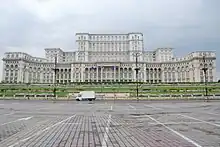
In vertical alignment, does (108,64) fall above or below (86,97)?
above

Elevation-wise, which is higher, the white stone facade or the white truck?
the white stone facade

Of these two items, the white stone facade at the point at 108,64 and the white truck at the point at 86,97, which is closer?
the white truck at the point at 86,97

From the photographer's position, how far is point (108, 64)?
143 meters

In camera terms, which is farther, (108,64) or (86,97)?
(108,64)

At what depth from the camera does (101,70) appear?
14562cm

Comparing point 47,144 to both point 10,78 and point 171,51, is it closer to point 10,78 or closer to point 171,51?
Answer: point 10,78

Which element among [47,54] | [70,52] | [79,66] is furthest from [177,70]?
[47,54]

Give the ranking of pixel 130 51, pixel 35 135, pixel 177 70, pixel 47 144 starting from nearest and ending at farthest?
pixel 47 144, pixel 35 135, pixel 177 70, pixel 130 51

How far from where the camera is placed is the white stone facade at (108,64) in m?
138

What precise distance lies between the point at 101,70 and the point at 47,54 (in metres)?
53.0

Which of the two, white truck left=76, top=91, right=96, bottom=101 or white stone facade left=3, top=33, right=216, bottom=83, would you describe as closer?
white truck left=76, top=91, right=96, bottom=101

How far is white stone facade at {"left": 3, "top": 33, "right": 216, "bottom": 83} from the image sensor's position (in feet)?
452

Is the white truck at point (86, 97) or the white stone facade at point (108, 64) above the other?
the white stone facade at point (108, 64)

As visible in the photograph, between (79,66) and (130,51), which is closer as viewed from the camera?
(79,66)
